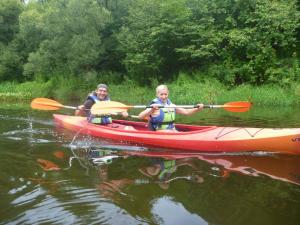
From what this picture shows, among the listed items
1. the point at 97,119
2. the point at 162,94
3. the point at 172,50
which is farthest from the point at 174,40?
the point at 162,94

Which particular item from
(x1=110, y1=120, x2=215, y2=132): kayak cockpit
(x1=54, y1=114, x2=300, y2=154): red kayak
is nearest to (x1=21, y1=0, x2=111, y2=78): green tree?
(x1=110, y1=120, x2=215, y2=132): kayak cockpit

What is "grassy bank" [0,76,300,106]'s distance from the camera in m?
13.8

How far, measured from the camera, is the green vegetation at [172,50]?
15.3 meters

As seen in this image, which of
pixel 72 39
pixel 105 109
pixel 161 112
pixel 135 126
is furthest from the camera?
pixel 72 39

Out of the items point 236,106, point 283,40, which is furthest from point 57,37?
point 236,106

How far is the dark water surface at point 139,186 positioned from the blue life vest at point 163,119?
51 cm

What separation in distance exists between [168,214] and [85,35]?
16.3 metres

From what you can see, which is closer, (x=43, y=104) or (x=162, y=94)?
(x=162, y=94)

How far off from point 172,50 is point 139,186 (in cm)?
1438

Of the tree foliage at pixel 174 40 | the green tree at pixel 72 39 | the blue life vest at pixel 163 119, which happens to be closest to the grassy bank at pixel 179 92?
the tree foliage at pixel 174 40

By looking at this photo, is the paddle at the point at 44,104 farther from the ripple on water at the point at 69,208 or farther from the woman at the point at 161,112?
the ripple on water at the point at 69,208

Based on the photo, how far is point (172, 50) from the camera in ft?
59.8

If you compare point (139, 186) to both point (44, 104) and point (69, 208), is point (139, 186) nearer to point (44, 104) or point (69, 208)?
point (69, 208)

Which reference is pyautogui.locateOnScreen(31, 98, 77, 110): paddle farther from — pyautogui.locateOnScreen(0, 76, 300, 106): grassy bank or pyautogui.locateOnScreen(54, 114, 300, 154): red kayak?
pyautogui.locateOnScreen(0, 76, 300, 106): grassy bank
